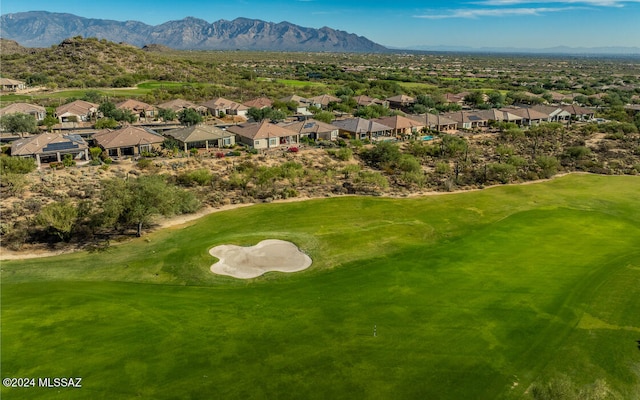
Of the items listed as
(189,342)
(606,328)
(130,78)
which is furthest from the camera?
(130,78)

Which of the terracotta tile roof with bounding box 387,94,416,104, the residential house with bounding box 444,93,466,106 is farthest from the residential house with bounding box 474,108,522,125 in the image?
the residential house with bounding box 444,93,466,106

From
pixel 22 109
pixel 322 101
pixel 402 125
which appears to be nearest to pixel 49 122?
pixel 22 109

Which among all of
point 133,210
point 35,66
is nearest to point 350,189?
point 133,210

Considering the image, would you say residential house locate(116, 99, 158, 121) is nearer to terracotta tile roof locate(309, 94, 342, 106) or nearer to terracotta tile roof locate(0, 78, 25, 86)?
terracotta tile roof locate(309, 94, 342, 106)

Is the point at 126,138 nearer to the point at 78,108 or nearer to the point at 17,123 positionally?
the point at 17,123

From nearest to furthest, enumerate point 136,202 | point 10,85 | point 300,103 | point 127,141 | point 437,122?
point 136,202 → point 127,141 → point 437,122 → point 300,103 → point 10,85

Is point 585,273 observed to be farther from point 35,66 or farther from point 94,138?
point 35,66
